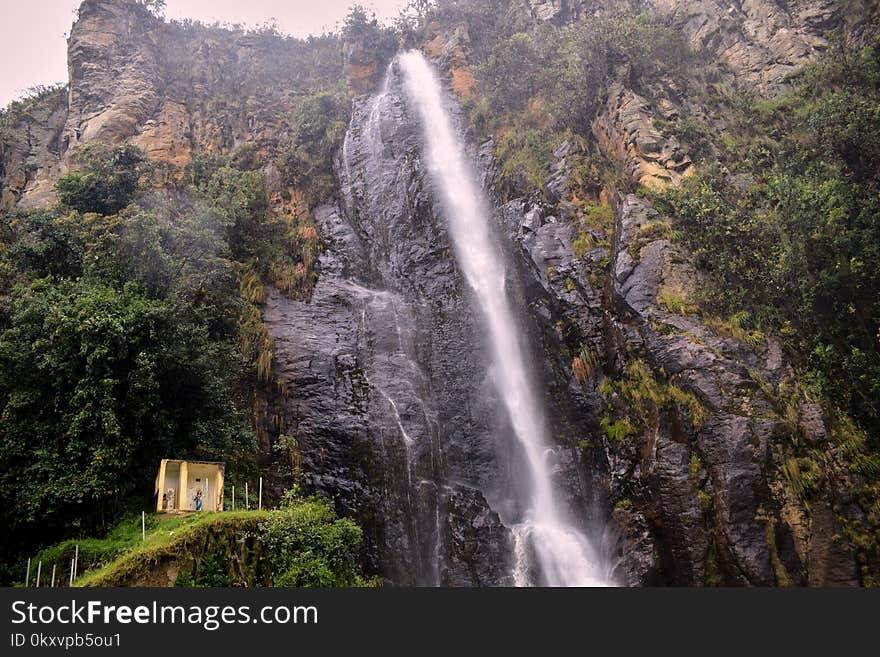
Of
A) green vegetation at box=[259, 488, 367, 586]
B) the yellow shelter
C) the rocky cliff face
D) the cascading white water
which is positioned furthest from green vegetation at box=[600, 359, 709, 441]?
the yellow shelter

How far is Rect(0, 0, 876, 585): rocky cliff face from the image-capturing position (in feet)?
41.0

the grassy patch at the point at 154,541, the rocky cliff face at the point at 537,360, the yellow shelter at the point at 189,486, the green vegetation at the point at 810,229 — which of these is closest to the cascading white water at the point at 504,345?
the rocky cliff face at the point at 537,360

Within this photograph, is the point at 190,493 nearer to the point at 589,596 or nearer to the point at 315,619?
the point at 315,619

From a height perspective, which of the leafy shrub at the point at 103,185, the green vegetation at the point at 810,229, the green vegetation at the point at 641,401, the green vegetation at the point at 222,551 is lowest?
the green vegetation at the point at 222,551

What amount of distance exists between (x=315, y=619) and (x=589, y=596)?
13.7ft

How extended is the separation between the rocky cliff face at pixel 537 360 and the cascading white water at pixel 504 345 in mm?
507

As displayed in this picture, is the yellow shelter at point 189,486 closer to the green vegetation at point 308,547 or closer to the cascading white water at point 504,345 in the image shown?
the green vegetation at point 308,547

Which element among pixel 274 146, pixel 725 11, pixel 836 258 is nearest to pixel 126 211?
pixel 274 146

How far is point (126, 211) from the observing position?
17.1 m

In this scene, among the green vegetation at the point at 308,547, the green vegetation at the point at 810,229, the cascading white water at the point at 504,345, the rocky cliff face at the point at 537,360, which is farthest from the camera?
the cascading white water at the point at 504,345

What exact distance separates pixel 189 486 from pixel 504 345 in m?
10.1

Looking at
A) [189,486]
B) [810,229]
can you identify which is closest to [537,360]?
[810,229]

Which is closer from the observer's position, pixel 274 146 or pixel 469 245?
pixel 469 245

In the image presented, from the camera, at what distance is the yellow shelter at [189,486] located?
41.4 feet
